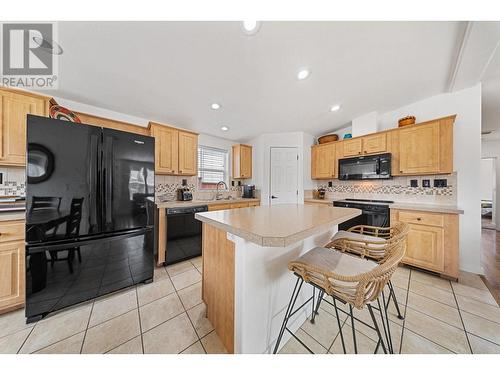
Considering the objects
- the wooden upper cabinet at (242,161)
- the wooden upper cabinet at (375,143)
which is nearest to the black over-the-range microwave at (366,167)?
the wooden upper cabinet at (375,143)

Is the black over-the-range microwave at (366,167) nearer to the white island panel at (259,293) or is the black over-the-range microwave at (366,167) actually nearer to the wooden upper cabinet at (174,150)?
the white island panel at (259,293)

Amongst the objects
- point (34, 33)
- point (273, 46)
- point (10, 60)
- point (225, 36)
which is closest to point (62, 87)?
point (10, 60)

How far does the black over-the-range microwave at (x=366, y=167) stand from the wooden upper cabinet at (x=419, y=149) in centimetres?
19

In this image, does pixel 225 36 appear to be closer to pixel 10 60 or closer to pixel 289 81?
pixel 289 81

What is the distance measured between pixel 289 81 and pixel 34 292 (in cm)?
326

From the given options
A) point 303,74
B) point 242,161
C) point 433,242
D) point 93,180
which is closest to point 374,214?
point 433,242

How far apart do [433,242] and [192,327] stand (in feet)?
9.40

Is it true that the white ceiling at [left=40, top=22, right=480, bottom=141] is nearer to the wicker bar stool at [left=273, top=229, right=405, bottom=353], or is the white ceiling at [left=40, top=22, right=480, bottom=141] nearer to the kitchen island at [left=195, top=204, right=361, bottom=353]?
the kitchen island at [left=195, top=204, right=361, bottom=353]

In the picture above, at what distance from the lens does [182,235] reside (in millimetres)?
2539

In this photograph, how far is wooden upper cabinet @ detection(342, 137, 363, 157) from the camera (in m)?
3.13

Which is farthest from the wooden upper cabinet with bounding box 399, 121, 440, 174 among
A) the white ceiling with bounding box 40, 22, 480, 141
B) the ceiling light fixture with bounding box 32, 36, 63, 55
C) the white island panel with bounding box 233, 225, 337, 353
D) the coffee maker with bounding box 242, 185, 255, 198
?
the ceiling light fixture with bounding box 32, 36, 63, 55

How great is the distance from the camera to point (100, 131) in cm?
165

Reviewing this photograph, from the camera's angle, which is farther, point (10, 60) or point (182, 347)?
point (10, 60)

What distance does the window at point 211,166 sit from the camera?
379 cm
